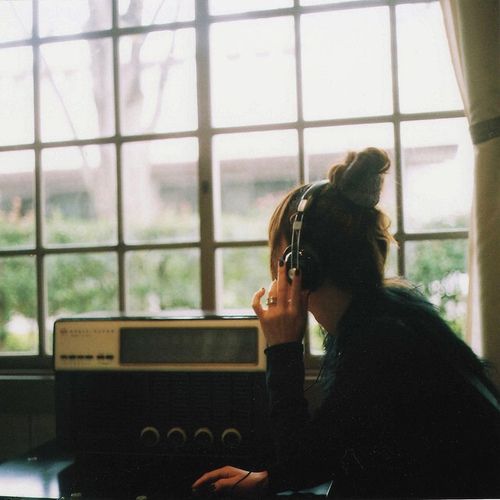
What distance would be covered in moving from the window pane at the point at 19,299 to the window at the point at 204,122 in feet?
0.05

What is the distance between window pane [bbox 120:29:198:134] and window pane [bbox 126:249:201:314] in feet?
1.32

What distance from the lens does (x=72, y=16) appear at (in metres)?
1.84

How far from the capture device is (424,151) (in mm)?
1604

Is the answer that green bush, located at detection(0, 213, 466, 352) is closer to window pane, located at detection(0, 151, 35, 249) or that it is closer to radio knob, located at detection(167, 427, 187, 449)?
window pane, located at detection(0, 151, 35, 249)

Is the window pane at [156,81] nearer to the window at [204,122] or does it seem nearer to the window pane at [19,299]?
the window at [204,122]

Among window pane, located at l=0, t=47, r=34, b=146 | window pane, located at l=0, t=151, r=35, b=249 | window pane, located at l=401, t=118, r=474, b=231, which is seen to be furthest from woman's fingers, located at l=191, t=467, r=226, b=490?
window pane, located at l=0, t=47, r=34, b=146

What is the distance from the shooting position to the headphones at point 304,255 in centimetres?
97

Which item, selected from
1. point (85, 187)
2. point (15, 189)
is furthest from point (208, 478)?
point (15, 189)

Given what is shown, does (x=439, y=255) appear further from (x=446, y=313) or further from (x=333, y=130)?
(x=333, y=130)

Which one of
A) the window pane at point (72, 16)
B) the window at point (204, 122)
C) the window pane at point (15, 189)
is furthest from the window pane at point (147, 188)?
the window pane at point (72, 16)

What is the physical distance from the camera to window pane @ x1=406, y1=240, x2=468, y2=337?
158 cm

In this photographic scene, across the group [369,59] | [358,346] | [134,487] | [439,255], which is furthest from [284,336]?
[369,59]

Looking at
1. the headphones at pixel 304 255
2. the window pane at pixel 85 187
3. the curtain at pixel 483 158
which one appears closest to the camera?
the headphones at pixel 304 255

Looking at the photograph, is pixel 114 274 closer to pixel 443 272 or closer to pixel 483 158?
pixel 443 272
